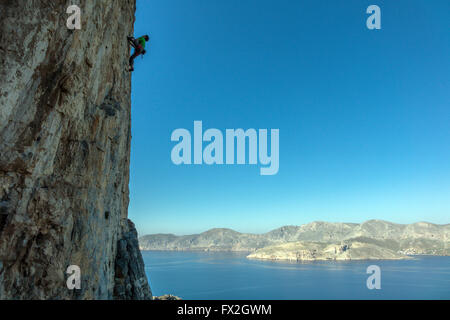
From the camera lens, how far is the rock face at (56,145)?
949 cm

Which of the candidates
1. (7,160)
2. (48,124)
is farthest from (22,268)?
(48,124)

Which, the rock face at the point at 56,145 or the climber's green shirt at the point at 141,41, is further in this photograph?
the climber's green shirt at the point at 141,41

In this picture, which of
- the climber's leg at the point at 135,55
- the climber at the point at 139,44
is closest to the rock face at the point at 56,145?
the climber at the point at 139,44

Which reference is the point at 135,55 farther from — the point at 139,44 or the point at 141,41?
the point at 141,41

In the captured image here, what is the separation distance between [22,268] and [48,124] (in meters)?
5.47

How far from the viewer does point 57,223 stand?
11.4 meters

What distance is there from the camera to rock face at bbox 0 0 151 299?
9492 mm

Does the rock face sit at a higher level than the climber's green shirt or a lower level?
lower

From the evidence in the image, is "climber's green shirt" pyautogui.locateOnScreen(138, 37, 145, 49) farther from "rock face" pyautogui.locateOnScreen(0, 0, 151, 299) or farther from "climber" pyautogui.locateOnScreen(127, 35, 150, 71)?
"rock face" pyautogui.locateOnScreen(0, 0, 151, 299)

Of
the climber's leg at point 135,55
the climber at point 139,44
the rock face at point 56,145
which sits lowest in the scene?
the rock face at point 56,145

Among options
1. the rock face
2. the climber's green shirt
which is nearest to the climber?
the climber's green shirt

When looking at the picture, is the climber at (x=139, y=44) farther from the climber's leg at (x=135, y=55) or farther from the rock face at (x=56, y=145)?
the rock face at (x=56, y=145)

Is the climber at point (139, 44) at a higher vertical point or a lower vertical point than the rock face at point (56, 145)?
higher

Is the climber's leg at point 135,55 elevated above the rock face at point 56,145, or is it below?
above
